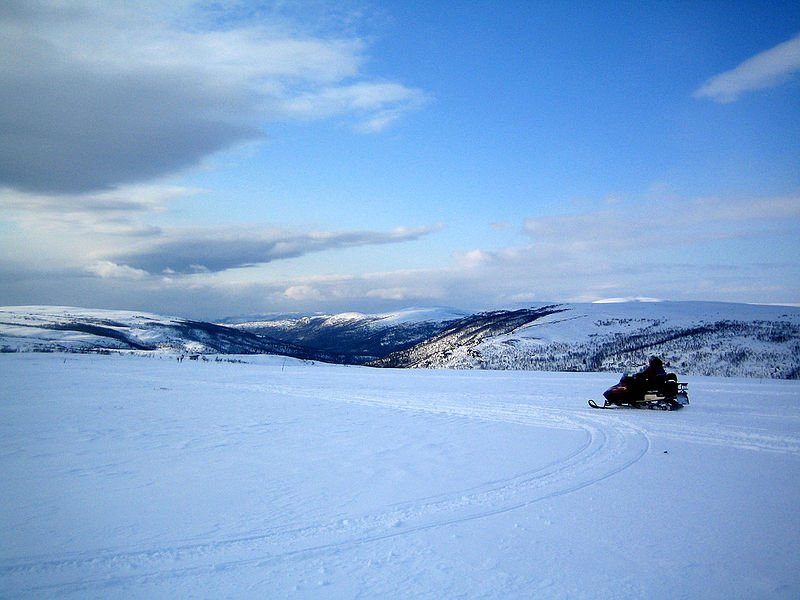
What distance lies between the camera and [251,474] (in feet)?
32.1

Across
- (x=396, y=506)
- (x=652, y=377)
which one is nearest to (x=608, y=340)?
(x=652, y=377)

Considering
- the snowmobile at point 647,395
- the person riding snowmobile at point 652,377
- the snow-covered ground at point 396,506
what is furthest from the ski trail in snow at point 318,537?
the person riding snowmobile at point 652,377

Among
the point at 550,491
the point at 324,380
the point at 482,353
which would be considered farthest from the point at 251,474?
the point at 482,353

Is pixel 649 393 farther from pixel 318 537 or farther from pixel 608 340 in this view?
pixel 608 340

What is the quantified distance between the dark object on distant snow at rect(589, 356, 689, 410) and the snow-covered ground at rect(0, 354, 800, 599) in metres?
2.37

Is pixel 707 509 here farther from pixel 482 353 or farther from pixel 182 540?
pixel 482 353

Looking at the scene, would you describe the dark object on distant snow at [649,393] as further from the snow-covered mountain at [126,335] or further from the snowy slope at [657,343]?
the snow-covered mountain at [126,335]

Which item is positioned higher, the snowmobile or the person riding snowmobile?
the person riding snowmobile

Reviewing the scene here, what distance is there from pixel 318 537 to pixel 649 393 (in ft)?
57.1

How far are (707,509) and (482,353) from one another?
86.8 m

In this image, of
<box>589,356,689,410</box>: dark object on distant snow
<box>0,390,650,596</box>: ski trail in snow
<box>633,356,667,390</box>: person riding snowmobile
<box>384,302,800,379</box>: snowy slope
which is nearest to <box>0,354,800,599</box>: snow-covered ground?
<box>0,390,650,596</box>: ski trail in snow

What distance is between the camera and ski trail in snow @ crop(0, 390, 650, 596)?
5684 mm

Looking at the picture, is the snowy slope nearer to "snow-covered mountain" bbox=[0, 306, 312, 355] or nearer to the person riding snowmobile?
the person riding snowmobile

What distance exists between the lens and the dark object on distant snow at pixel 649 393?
19422 millimetres
